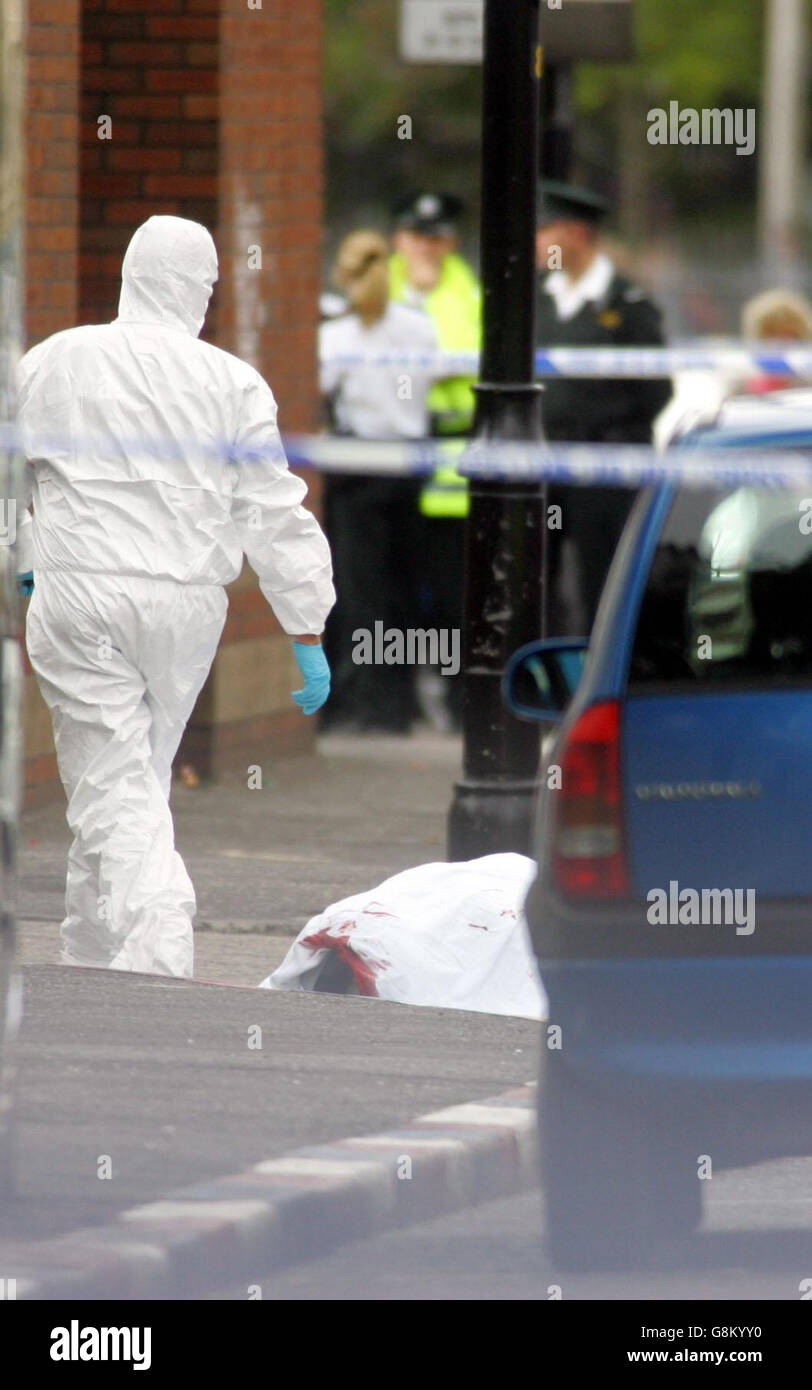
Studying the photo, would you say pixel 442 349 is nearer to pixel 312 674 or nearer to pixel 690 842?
pixel 312 674

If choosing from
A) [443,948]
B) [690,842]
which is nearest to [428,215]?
[443,948]

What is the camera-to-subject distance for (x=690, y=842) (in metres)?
5.26

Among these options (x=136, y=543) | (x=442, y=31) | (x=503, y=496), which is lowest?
(x=136, y=543)

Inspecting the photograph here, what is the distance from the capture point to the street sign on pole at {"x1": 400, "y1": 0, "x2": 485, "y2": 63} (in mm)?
11914

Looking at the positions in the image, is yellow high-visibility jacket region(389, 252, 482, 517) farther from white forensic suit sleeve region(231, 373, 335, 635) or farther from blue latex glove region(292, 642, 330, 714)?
white forensic suit sleeve region(231, 373, 335, 635)

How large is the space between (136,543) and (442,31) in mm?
4927

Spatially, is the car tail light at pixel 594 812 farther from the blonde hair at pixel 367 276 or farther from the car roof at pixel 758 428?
the blonde hair at pixel 367 276

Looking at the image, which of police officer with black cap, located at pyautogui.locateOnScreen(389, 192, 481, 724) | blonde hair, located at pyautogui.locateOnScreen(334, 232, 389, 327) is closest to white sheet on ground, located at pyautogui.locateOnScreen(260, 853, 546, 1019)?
police officer with black cap, located at pyautogui.locateOnScreen(389, 192, 481, 724)

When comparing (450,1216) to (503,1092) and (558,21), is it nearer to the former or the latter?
(503,1092)

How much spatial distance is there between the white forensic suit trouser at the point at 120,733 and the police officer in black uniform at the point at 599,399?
503 cm

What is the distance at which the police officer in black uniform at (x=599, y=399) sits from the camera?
490 inches
